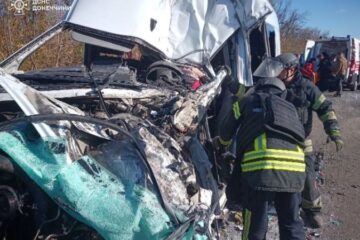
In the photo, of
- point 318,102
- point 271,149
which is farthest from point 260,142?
point 318,102

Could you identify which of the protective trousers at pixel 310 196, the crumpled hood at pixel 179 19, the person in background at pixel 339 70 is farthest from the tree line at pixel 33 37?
the person in background at pixel 339 70

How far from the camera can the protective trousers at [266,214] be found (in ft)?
9.12

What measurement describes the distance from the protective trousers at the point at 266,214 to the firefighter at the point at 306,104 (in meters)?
0.75

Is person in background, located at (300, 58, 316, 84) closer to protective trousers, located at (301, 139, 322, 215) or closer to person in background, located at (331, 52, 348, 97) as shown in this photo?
person in background, located at (331, 52, 348, 97)

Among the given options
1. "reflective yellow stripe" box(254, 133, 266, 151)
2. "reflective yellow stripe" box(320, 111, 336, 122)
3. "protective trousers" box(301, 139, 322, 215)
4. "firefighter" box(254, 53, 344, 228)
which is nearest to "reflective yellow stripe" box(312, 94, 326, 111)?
"firefighter" box(254, 53, 344, 228)

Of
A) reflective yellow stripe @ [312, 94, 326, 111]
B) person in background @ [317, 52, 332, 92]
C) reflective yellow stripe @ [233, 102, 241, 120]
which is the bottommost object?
person in background @ [317, 52, 332, 92]

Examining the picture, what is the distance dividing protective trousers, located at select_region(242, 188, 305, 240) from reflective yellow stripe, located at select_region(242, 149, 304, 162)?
9.4 inches

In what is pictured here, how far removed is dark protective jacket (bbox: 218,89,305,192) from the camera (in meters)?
2.66

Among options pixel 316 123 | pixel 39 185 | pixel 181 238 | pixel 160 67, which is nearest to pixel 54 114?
pixel 39 185

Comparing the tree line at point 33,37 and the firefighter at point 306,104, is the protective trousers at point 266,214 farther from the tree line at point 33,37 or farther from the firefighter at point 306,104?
the tree line at point 33,37

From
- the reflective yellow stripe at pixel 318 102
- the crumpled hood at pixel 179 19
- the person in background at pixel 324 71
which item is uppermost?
the crumpled hood at pixel 179 19

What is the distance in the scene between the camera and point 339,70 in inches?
470

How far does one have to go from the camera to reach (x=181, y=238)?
2.00 metres

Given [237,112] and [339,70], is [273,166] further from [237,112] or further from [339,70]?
[339,70]
